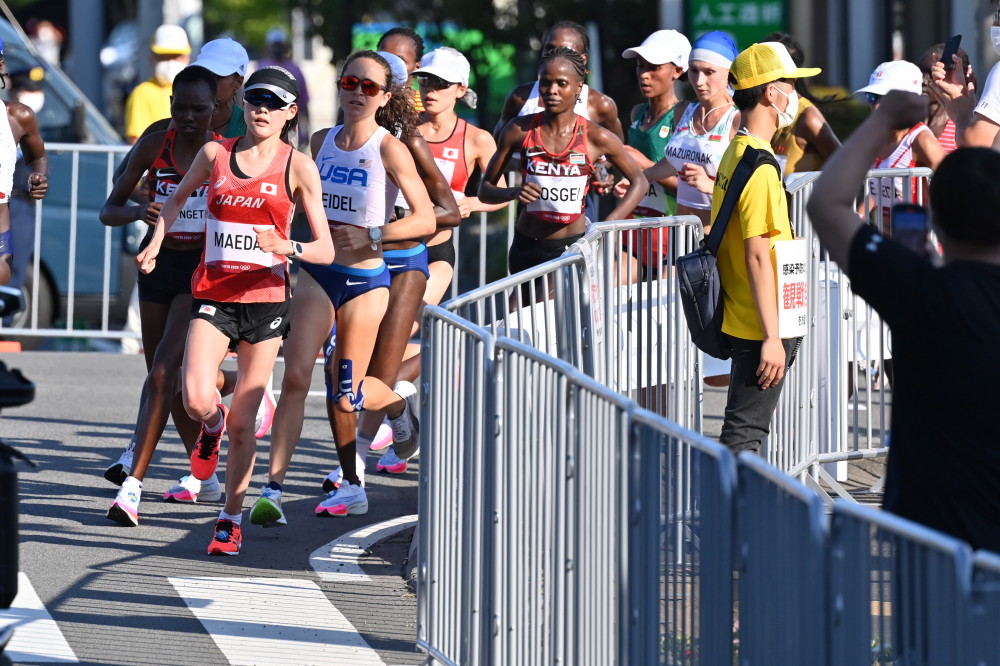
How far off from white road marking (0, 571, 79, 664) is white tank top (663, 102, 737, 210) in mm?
4058

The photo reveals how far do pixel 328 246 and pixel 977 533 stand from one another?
3.86m

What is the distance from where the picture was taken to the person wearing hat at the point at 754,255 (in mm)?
6285

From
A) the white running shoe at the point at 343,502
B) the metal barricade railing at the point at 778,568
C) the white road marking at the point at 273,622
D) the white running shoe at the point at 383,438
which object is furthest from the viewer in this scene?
the white running shoe at the point at 383,438

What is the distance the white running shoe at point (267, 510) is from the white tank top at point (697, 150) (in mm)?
2871

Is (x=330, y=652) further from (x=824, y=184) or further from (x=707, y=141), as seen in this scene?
(x=707, y=141)

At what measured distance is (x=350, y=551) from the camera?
7.26 metres

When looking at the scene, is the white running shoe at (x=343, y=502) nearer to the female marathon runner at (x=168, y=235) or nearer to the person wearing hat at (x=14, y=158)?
the female marathon runner at (x=168, y=235)

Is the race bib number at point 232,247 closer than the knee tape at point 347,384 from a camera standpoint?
Yes

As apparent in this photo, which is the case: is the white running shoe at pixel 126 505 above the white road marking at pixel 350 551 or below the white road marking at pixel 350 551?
above

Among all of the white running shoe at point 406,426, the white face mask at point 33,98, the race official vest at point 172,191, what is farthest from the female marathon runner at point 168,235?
the white face mask at point 33,98

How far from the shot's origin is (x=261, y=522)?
23.4 ft

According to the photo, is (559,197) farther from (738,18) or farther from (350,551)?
(738,18)

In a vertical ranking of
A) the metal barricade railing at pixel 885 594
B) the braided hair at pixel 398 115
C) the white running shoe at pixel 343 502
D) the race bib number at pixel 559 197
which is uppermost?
the braided hair at pixel 398 115

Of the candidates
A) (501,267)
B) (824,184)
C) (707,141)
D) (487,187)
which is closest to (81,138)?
(501,267)
